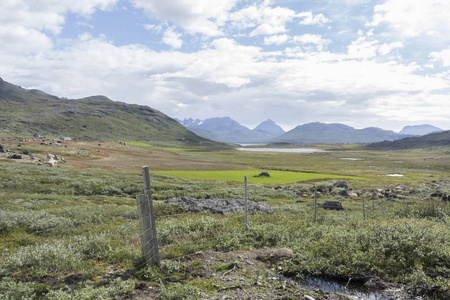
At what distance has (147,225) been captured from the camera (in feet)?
26.9

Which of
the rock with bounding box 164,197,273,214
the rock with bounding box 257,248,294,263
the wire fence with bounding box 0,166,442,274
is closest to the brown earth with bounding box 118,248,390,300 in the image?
the rock with bounding box 257,248,294,263

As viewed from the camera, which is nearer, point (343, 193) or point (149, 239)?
point (149, 239)

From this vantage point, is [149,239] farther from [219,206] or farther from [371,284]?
[219,206]

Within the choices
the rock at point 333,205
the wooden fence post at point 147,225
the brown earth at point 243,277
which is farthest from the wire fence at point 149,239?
the rock at point 333,205

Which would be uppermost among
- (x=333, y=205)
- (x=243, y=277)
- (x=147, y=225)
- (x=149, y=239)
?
(x=147, y=225)

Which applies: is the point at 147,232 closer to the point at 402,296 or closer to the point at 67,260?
the point at 67,260

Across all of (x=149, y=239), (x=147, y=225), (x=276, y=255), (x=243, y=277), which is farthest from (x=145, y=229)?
(x=276, y=255)

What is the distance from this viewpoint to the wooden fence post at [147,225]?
26.7 feet

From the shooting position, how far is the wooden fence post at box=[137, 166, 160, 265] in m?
8.12

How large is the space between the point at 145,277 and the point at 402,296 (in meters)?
7.51

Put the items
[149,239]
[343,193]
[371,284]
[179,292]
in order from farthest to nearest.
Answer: [343,193] → [149,239] → [371,284] → [179,292]

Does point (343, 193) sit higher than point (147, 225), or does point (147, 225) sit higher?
point (147, 225)

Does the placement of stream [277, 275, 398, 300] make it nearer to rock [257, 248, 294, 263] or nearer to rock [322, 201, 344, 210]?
rock [257, 248, 294, 263]

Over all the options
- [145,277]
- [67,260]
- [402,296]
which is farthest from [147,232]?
[402,296]
